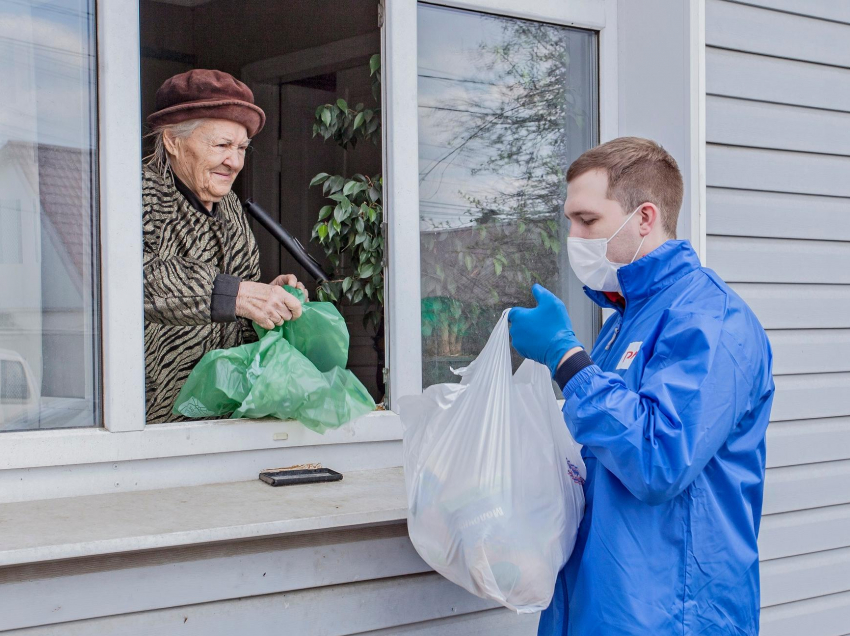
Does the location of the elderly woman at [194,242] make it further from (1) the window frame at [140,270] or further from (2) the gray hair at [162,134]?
(1) the window frame at [140,270]

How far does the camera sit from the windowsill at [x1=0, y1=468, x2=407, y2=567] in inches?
57.6

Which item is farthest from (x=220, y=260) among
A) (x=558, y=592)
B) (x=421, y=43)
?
(x=558, y=592)

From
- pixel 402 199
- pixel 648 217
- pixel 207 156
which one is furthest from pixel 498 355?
pixel 207 156

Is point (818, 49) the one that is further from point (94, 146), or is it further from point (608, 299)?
point (94, 146)

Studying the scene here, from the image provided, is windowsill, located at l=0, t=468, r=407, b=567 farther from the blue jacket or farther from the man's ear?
the man's ear

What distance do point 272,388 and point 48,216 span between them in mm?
632

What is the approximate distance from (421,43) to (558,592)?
1.51 metres

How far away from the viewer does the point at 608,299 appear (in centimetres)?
172

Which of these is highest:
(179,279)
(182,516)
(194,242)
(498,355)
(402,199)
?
(402,199)

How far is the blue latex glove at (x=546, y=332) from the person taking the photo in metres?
1.49

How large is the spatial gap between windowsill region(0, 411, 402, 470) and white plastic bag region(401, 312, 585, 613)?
46 cm

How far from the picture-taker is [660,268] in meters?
1.49

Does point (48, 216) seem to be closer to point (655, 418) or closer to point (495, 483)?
point (495, 483)

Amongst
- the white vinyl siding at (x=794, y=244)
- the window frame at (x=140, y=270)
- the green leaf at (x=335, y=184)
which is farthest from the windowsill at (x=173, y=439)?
the white vinyl siding at (x=794, y=244)
